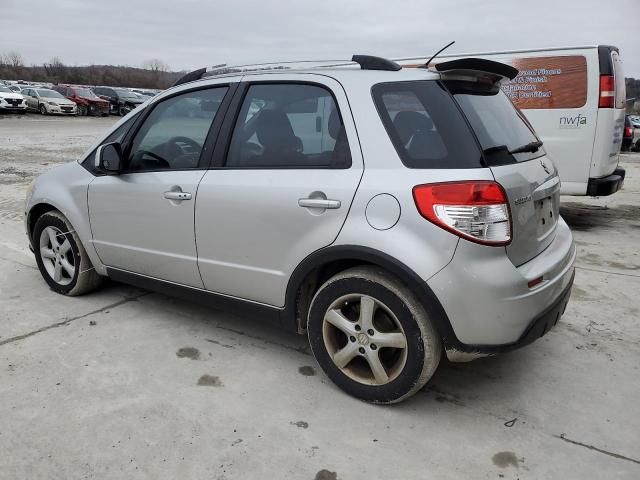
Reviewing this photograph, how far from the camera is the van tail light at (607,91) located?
241 inches

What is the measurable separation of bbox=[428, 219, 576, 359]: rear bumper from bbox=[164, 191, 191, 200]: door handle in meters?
1.58

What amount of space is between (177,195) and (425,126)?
154cm

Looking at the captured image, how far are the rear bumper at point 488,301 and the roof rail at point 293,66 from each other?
109 cm

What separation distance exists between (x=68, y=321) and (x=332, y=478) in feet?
7.87

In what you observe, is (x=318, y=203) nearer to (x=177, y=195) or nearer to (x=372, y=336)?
(x=372, y=336)

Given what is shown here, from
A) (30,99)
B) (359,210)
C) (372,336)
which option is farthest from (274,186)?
(30,99)

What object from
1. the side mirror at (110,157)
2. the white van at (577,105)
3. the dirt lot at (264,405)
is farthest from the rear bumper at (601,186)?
the side mirror at (110,157)

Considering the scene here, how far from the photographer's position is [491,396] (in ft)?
9.51

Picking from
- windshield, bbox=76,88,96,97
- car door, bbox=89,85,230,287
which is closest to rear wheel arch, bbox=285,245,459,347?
car door, bbox=89,85,230,287

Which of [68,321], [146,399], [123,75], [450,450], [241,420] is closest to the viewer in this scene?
[450,450]

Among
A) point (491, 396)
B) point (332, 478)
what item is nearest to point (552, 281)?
point (491, 396)

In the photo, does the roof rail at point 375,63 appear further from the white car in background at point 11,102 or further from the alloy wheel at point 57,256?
the white car in background at point 11,102

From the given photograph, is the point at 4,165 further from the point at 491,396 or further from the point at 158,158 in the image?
the point at 491,396

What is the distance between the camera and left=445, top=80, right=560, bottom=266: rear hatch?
8.27 ft
